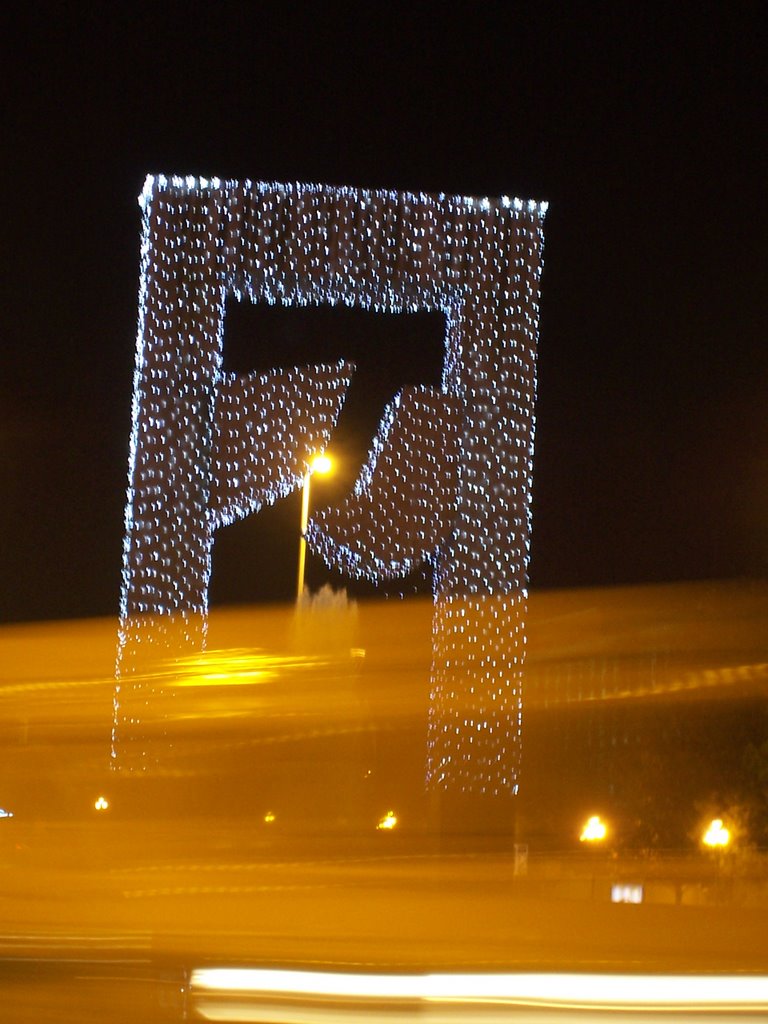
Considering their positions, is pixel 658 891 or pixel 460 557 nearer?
pixel 658 891

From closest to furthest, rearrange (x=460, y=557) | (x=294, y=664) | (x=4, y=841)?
(x=4, y=841)
(x=294, y=664)
(x=460, y=557)

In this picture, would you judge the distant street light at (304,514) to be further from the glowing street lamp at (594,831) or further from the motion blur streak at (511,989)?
the motion blur streak at (511,989)

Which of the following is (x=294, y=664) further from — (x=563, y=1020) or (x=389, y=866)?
(x=563, y=1020)

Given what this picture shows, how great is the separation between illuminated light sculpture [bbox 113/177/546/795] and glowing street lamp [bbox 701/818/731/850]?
5675mm

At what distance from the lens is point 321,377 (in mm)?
11289

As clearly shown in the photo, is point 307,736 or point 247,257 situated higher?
point 247,257

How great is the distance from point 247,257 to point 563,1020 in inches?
365

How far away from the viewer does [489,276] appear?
1125 cm

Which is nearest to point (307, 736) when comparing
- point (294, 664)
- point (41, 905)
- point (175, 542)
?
point (294, 664)

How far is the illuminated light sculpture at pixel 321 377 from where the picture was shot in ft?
35.3

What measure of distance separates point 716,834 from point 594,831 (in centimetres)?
117

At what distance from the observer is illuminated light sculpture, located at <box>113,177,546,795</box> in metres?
10.8

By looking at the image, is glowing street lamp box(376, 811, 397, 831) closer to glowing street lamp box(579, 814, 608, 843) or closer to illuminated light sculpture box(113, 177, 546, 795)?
glowing street lamp box(579, 814, 608, 843)

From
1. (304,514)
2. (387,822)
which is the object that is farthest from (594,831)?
(304,514)
